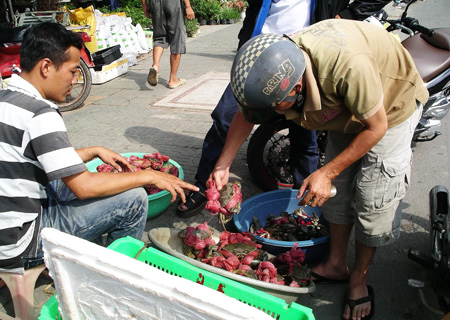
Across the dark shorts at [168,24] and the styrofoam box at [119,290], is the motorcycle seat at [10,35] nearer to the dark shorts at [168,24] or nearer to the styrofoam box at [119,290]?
the dark shorts at [168,24]

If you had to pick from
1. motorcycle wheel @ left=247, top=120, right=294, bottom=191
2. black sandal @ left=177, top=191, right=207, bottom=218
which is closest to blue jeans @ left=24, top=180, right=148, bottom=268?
black sandal @ left=177, top=191, right=207, bottom=218

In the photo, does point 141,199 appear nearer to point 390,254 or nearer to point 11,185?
point 11,185

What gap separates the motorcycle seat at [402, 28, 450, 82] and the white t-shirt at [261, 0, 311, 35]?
1171mm

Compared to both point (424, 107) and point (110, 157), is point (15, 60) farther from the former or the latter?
point (424, 107)

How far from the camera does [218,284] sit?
6.72 feet

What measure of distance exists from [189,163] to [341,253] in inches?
88.6

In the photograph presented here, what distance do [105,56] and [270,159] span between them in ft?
17.2

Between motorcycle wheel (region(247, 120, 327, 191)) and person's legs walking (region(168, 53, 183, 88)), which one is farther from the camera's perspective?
person's legs walking (region(168, 53, 183, 88))

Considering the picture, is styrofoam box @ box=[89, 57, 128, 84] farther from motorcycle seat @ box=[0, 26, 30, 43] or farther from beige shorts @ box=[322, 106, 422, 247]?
beige shorts @ box=[322, 106, 422, 247]

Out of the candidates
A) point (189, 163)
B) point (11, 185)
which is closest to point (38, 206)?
point (11, 185)

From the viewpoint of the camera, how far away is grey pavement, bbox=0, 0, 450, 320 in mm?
2592

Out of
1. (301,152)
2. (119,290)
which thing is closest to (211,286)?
(119,290)

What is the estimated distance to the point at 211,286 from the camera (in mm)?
2076

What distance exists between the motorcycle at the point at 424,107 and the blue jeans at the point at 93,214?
154 centimetres
